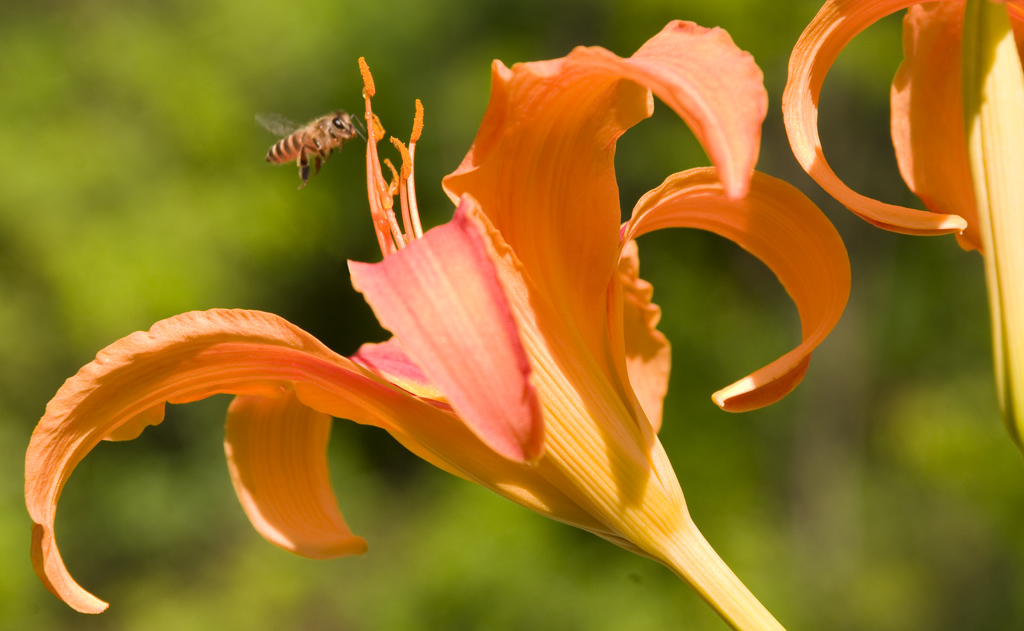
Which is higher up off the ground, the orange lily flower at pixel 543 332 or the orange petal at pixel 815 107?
the orange petal at pixel 815 107

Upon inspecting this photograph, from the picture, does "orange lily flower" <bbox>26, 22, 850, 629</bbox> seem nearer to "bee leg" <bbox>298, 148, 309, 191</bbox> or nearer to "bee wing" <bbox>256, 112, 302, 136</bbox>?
"bee leg" <bbox>298, 148, 309, 191</bbox>

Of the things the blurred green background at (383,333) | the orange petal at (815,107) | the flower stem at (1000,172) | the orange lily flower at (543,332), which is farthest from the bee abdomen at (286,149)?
the blurred green background at (383,333)

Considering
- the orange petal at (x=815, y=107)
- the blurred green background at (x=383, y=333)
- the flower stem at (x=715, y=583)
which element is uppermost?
the orange petal at (x=815, y=107)

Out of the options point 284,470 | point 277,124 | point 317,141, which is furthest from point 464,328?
point 277,124

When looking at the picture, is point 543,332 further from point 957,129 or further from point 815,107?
point 957,129

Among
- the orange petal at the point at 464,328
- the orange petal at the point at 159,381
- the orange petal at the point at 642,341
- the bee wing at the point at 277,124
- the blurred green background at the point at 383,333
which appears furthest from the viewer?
the blurred green background at the point at 383,333

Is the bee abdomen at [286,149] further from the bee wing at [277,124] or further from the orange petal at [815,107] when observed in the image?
the orange petal at [815,107]

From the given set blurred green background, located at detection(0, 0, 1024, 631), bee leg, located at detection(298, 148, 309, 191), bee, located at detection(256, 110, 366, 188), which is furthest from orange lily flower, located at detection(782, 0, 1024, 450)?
blurred green background, located at detection(0, 0, 1024, 631)
